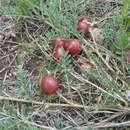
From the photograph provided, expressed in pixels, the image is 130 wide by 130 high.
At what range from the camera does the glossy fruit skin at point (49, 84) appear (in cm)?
187

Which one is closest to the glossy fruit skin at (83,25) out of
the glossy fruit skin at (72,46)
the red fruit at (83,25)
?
the red fruit at (83,25)

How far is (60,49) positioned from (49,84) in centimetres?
21

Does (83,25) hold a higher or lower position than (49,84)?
higher

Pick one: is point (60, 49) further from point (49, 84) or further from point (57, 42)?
point (49, 84)

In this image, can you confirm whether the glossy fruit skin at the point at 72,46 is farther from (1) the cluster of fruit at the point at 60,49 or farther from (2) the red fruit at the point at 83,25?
(2) the red fruit at the point at 83,25

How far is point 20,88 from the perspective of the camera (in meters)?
1.92

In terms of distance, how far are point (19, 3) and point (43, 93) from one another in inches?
22.4

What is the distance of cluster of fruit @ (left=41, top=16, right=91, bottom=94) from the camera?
1.88 metres

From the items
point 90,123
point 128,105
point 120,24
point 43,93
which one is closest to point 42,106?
point 43,93

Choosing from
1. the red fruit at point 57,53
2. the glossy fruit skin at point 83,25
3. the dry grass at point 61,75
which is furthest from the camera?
the glossy fruit skin at point 83,25

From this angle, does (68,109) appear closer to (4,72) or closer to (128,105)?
(128,105)

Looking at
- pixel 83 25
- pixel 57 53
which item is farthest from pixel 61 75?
pixel 83 25

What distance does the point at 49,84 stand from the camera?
6.11ft

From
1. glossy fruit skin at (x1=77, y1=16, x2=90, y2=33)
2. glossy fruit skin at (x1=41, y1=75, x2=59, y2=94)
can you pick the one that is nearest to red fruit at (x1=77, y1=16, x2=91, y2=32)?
glossy fruit skin at (x1=77, y1=16, x2=90, y2=33)
